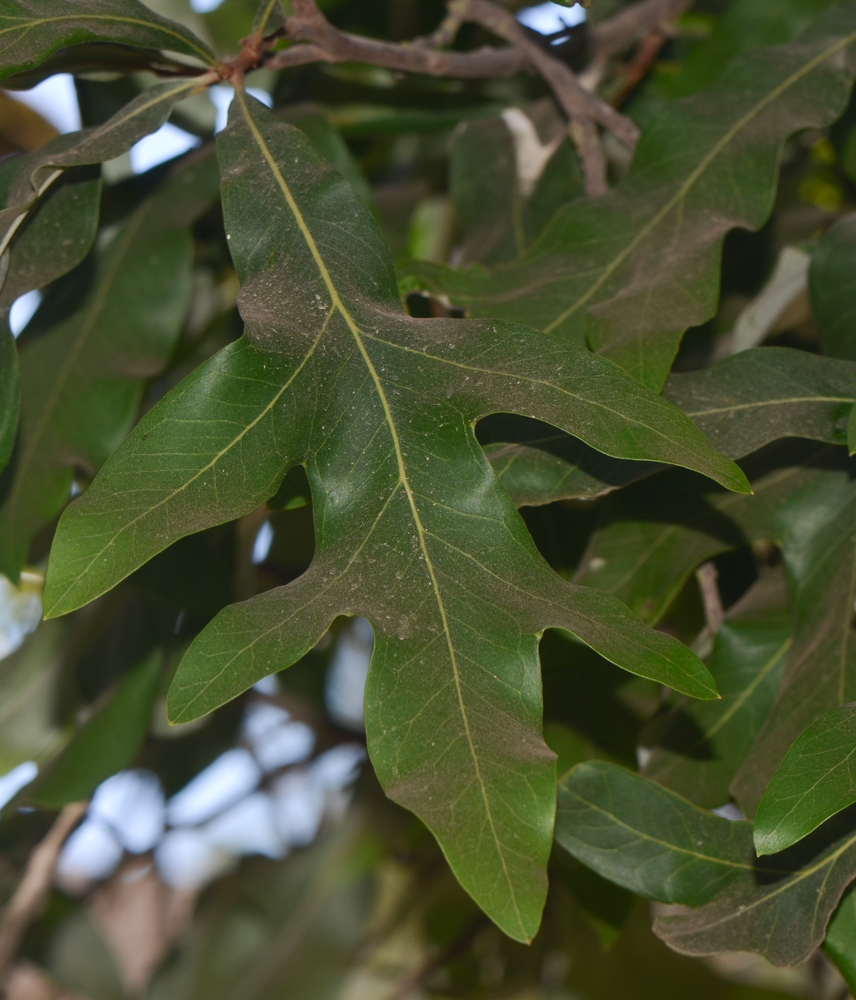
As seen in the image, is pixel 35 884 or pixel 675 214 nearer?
pixel 675 214

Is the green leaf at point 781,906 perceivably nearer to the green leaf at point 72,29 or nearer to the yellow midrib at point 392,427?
the yellow midrib at point 392,427

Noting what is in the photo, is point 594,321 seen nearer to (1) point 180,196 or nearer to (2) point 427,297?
(2) point 427,297

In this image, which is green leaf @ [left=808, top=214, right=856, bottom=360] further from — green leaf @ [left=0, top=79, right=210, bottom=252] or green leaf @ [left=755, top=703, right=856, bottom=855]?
green leaf @ [left=0, top=79, right=210, bottom=252]

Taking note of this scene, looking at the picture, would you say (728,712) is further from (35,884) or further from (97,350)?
(35,884)

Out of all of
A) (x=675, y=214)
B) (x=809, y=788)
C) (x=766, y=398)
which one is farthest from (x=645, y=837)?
(x=675, y=214)

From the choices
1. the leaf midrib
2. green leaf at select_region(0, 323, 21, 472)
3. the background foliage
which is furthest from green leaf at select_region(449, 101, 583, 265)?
green leaf at select_region(0, 323, 21, 472)

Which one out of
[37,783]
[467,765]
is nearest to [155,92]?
[467,765]

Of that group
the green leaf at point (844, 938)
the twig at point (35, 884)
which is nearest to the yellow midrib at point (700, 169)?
the green leaf at point (844, 938)
